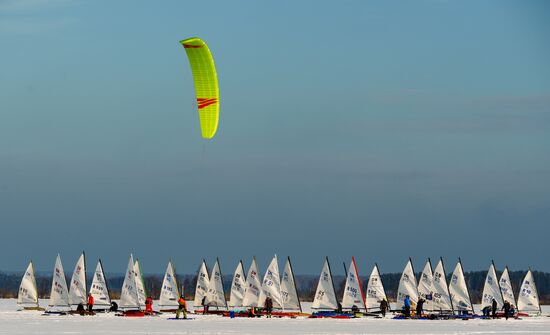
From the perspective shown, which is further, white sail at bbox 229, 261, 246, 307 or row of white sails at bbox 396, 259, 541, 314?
white sail at bbox 229, 261, 246, 307

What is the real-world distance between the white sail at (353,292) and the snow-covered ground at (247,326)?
3.24m

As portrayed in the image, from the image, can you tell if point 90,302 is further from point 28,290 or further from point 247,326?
point 247,326

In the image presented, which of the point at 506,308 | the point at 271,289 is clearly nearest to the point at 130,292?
the point at 271,289

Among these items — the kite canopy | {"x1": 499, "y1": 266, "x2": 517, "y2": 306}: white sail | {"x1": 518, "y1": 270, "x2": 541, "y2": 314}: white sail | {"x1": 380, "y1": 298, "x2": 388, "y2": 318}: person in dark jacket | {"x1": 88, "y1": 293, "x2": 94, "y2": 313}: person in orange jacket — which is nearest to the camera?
the kite canopy

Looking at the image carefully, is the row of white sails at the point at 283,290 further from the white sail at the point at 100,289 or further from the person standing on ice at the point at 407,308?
the person standing on ice at the point at 407,308

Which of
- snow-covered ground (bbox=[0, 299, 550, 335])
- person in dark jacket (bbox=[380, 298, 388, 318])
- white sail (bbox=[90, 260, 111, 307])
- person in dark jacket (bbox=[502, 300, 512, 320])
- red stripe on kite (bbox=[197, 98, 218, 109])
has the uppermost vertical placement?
red stripe on kite (bbox=[197, 98, 218, 109])

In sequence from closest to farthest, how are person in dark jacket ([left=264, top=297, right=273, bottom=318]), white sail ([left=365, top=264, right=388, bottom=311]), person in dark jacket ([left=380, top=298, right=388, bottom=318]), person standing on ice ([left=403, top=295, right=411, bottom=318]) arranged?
person in dark jacket ([left=264, top=297, right=273, bottom=318]), person standing on ice ([left=403, top=295, right=411, bottom=318]), person in dark jacket ([left=380, top=298, right=388, bottom=318]), white sail ([left=365, top=264, right=388, bottom=311])

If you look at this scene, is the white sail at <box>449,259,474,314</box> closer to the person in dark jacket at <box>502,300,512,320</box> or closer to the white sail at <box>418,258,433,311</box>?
the white sail at <box>418,258,433,311</box>

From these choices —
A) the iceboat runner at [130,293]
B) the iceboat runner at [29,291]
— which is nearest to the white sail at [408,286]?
the iceboat runner at [130,293]

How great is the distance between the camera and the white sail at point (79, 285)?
195 feet

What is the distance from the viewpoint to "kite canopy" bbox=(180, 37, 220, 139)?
1886 inches

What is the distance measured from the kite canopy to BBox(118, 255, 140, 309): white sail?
12460 mm

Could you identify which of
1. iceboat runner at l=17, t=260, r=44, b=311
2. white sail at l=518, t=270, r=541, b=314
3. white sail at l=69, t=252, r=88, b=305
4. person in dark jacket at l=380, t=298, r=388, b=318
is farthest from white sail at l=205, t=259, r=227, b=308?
white sail at l=518, t=270, r=541, b=314

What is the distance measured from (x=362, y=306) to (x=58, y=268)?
15808 millimetres
